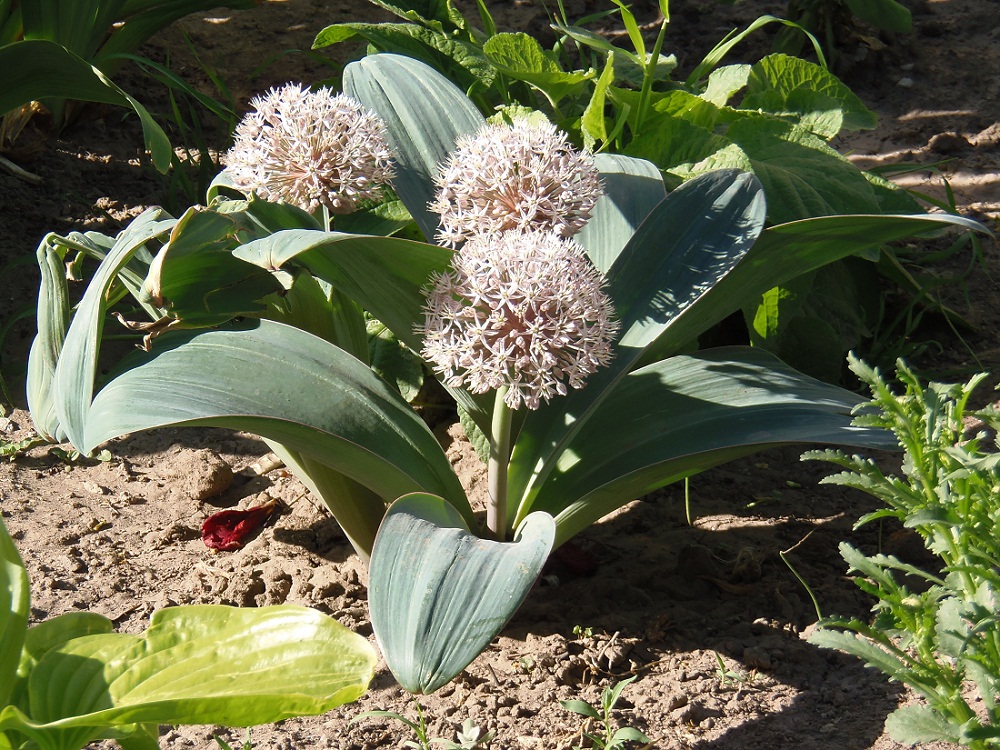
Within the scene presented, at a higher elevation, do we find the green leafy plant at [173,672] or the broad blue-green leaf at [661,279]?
the broad blue-green leaf at [661,279]

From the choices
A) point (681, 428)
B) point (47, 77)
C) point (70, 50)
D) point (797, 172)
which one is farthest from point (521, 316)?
point (70, 50)

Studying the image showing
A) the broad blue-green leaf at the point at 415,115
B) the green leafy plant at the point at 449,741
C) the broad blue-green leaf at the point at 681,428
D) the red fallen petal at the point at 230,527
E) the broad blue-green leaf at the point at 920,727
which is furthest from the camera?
the red fallen petal at the point at 230,527

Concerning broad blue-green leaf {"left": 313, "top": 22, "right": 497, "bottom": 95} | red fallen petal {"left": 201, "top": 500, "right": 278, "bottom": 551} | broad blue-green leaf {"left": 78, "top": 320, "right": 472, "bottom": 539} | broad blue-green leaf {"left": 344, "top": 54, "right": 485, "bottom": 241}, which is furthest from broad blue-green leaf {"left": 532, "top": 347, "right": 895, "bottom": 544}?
broad blue-green leaf {"left": 313, "top": 22, "right": 497, "bottom": 95}

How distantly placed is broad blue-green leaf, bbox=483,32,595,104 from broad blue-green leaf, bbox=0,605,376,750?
1358 mm

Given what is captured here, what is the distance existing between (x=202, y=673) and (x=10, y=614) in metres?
0.24

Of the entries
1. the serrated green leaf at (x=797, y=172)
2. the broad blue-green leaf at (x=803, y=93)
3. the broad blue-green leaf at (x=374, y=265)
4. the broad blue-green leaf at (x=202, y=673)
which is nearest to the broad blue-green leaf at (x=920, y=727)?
the broad blue-green leaf at (x=202, y=673)

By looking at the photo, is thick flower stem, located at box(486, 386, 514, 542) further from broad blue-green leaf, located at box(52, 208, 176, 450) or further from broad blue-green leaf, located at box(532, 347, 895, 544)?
broad blue-green leaf, located at box(52, 208, 176, 450)

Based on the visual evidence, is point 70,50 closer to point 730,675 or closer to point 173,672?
point 173,672

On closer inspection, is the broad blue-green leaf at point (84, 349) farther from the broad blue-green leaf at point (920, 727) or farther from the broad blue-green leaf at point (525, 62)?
the broad blue-green leaf at point (920, 727)

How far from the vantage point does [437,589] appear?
1303 mm

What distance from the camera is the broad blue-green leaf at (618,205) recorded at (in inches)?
72.7

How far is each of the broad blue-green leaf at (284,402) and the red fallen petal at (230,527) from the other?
559 mm

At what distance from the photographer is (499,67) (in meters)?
2.09

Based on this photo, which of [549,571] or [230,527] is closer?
[549,571]
